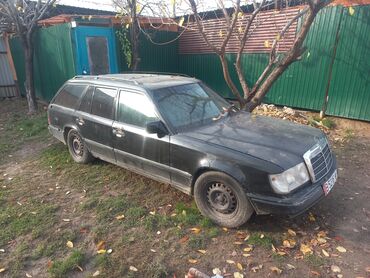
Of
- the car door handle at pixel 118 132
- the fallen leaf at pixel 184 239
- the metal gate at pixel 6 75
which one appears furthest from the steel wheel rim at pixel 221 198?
the metal gate at pixel 6 75

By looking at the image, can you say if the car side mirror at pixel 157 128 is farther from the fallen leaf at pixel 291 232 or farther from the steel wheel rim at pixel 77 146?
the steel wheel rim at pixel 77 146

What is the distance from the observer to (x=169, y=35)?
1114 centimetres

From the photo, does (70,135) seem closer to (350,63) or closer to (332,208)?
(332,208)

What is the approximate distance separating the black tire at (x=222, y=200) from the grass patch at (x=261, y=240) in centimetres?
21

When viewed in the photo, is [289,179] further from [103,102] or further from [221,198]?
[103,102]

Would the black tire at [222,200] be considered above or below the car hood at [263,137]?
below

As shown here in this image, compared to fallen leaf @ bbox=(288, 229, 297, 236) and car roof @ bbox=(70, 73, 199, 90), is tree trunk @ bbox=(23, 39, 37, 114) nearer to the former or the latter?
car roof @ bbox=(70, 73, 199, 90)

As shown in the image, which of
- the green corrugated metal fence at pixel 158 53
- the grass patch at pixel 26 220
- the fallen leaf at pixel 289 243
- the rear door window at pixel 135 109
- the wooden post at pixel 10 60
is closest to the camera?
the fallen leaf at pixel 289 243

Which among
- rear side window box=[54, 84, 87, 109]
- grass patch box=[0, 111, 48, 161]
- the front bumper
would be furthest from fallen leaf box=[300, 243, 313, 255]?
Answer: grass patch box=[0, 111, 48, 161]

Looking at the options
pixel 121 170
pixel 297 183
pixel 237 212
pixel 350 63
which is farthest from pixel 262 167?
pixel 350 63

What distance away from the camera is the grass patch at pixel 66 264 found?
307cm

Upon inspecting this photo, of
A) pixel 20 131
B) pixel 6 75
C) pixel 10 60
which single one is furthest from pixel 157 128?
pixel 6 75

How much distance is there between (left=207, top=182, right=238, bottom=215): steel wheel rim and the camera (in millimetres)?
3541

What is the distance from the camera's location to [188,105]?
168 inches
